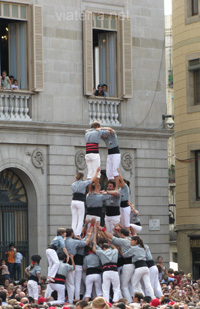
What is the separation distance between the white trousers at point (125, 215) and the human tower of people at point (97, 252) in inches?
20.3

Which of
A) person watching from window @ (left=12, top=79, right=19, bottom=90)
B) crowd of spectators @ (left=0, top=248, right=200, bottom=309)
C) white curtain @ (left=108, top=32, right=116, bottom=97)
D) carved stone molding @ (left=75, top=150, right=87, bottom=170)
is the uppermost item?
white curtain @ (left=108, top=32, right=116, bottom=97)

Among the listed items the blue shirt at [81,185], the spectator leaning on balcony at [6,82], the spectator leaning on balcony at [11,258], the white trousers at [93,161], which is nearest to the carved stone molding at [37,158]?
the spectator leaning on balcony at [6,82]

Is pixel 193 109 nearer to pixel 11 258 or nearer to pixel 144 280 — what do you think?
pixel 11 258

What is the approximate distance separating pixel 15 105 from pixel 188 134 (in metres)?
9.82

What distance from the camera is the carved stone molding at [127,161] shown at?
3960 centimetres

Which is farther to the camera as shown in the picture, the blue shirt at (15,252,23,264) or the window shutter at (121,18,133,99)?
the window shutter at (121,18,133,99)

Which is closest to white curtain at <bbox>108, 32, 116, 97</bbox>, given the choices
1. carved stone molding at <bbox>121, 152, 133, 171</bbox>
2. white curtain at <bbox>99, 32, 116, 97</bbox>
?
white curtain at <bbox>99, 32, 116, 97</bbox>

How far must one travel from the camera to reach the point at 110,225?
99.4 ft

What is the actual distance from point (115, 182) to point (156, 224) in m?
10.5

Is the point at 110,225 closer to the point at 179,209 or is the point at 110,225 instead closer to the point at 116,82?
the point at 116,82

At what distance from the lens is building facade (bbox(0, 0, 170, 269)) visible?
37.3 metres

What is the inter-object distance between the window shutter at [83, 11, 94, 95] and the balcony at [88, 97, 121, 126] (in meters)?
0.58

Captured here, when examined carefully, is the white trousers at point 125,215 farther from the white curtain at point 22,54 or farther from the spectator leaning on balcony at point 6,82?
the white curtain at point 22,54

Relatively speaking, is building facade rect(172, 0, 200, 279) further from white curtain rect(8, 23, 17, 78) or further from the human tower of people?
the human tower of people
